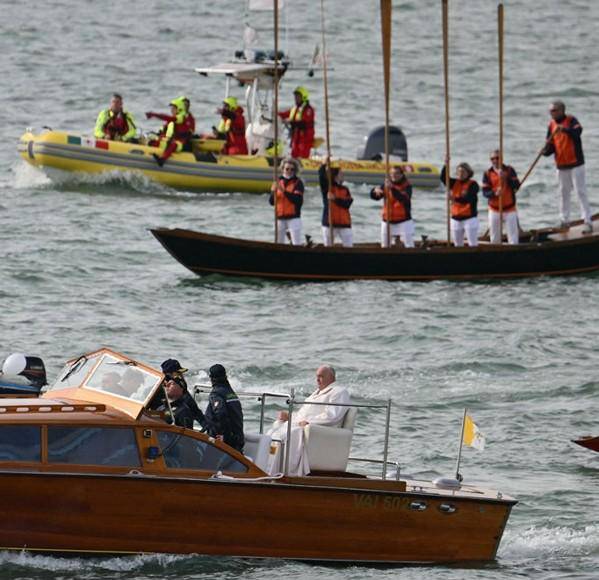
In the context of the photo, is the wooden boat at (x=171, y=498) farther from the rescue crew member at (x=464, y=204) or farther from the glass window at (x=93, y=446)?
the rescue crew member at (x=464, y=204)

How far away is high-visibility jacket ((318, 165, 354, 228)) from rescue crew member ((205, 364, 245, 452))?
13.1 metres

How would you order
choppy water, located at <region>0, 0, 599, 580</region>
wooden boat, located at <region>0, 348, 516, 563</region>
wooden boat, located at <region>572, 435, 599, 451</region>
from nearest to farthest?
wooden boat, located at <region>0, 348, 516, 563</region> < choppy water, located at <region>0, 0, 599, 580</region> < wooden boat, located at <region>572, 435, 599, 451</region>

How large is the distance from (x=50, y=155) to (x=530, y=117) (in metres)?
15.8

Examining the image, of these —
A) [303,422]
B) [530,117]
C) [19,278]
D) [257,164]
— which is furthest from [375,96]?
[303,422]

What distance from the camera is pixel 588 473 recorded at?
1956cm

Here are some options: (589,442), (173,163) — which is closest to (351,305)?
(589,442)

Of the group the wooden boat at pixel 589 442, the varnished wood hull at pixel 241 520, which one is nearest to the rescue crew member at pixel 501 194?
the wooden boat at pixel 589 442

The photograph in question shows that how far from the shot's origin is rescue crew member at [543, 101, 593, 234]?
29453mm

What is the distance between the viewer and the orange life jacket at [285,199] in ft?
94.5

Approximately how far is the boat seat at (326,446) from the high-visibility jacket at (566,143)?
14.1 meters

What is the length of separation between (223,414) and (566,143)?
50.2ft

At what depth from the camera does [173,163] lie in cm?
3688

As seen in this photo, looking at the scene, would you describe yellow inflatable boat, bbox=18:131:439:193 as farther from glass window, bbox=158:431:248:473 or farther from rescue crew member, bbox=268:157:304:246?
glass window, bbox=158:431:248:473

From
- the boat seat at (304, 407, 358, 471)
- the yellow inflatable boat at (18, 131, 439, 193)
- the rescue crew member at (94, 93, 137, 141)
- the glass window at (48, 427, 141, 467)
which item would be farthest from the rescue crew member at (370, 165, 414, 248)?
the glass window at (48, 427, 141, 467)
